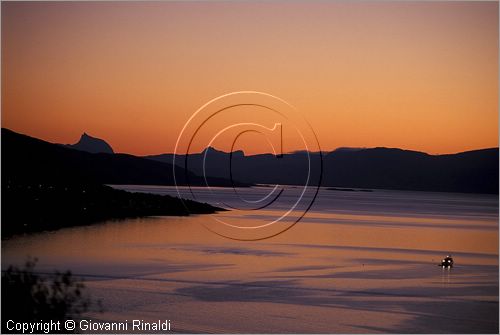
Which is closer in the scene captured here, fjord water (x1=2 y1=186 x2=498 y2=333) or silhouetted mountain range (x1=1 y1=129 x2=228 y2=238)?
fjord water (x1=2 y1=186 x2=498 y2=333)

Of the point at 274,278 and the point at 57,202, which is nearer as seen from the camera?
the point at 274,278

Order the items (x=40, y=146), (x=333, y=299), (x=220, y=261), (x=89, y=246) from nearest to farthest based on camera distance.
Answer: (x=333, y=299), (x=220, y=261), (x=89, y=246), (x=40, y=146)

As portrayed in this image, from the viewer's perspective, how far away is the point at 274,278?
27594 mm

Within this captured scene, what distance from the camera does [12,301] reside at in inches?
499

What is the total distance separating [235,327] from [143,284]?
20.0 feet

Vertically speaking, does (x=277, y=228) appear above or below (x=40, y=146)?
below

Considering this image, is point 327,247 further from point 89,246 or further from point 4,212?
point 4,212

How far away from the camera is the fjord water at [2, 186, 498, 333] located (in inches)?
798

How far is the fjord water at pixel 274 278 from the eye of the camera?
20266 millimetres

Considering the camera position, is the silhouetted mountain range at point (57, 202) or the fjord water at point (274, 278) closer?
the fjord water at point (274, 278)

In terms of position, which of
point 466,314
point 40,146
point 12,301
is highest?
point 40,146

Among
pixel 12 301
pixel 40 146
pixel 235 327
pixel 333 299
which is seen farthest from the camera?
pixel 40 146

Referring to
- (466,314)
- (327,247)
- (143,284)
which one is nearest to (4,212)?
(327,247)

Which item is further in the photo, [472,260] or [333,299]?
[472,260]
